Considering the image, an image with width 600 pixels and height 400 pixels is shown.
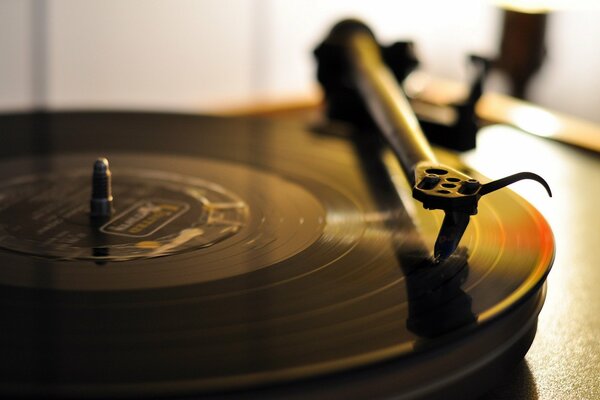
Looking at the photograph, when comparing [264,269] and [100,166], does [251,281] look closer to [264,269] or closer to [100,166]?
[264,269]

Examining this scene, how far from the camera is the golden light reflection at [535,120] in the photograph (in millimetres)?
1273

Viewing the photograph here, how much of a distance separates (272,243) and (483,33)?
5.36 ft

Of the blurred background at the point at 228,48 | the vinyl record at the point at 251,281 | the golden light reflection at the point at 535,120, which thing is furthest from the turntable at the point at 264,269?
the blurred background at the point at 228,48

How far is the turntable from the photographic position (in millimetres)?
497

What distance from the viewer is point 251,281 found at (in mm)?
631

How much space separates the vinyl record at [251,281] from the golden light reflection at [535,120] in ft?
1.12

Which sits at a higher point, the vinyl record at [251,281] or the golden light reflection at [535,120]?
the vinyl record at [251,281]

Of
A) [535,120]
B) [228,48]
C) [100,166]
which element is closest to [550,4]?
[535,120]

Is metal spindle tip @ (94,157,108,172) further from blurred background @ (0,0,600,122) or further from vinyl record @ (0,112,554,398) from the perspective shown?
blurred background @ (0,0,600,122)

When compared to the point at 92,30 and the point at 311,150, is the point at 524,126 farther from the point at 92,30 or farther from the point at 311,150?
the point at 92,30

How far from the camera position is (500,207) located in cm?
79

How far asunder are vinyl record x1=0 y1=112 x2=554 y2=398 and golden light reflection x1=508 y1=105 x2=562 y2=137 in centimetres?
34

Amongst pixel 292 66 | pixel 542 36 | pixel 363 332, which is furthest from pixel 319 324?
pixel 292 66

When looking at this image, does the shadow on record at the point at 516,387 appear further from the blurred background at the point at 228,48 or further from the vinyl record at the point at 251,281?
the blurred background at the point at 228,48
